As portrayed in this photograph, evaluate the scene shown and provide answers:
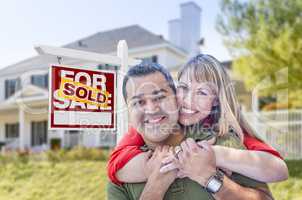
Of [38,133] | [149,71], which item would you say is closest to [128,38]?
[38,133]

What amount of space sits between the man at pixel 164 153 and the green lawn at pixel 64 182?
379 centimetres

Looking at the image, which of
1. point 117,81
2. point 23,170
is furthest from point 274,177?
point 23,170

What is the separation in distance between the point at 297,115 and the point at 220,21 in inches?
124

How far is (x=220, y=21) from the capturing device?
31.0 feet

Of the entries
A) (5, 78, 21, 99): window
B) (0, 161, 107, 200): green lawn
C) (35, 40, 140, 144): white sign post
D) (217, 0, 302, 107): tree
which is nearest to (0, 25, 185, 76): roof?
(5, 78, 21, 99): window

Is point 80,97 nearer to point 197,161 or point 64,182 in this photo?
point 197,161

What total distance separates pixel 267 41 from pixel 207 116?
24.2 ft

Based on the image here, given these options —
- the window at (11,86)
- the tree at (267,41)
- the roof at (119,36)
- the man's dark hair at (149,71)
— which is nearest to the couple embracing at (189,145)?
the man's dark hair at (149,71)

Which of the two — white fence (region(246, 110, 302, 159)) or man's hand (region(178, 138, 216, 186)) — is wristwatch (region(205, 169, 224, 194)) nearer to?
man's hand (region(178, 138, 216, 186))

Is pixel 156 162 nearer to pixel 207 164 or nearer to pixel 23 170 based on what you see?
pixel 207 164

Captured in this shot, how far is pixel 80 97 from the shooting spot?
71.8 inches

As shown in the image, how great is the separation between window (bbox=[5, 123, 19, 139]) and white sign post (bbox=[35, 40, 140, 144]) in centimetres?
1963

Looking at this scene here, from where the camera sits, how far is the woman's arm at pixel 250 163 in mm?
1358

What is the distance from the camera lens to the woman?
4.70 feet
